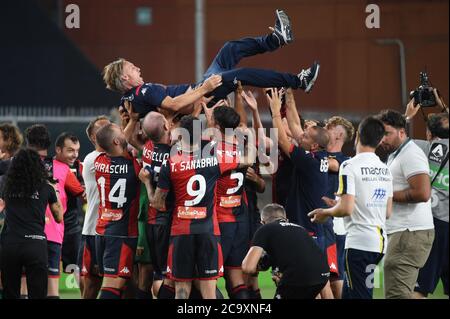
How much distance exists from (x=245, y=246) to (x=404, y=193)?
5.78 feet

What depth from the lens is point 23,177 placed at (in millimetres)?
7734

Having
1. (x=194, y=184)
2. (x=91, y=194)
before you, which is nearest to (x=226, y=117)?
(x=194, y=184)

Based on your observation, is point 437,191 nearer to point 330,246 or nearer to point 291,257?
point 330,246

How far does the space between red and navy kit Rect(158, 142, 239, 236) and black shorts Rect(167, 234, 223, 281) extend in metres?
0.07

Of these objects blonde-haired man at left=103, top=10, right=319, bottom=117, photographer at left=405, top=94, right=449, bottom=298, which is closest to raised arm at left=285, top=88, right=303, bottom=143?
blonde-haired man at left=103, top=10, right=319, bottom=117

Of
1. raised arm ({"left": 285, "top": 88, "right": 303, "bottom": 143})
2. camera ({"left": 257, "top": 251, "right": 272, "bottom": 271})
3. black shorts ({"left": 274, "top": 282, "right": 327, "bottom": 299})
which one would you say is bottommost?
black shorts ({"left": 274, "top": 282, "right": 327, "bottom": 299})

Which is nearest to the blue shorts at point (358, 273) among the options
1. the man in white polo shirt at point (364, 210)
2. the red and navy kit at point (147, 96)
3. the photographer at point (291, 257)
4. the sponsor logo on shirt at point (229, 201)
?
the man in white polo shirt at point (364, 210)

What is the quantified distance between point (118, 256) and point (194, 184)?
1081mm

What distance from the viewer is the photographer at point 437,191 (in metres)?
8.71

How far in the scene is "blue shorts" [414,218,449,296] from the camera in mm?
8703

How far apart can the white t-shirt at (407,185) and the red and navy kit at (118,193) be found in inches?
90.2

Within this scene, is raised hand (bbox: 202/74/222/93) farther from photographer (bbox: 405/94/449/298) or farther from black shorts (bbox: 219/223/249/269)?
photographer (bbox: 405/94/449/298)

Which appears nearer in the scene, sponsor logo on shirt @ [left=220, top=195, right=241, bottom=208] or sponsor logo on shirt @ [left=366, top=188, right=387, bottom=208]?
sponsor logo on shirt @ [left=366, top=188, right=387, bottom=208]

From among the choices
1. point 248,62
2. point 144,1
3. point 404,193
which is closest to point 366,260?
point 404,193
